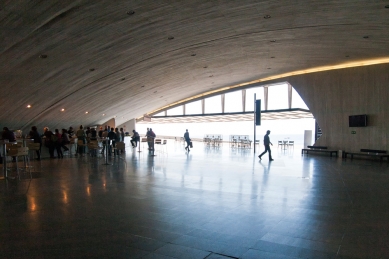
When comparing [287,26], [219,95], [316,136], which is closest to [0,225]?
[287,26]

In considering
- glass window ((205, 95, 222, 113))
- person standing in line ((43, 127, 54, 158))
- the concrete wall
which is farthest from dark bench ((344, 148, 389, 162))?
person standing in line ((43, 127, 54, 158))

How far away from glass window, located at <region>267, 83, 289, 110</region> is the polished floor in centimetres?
1567

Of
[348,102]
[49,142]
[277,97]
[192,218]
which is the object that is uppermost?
[277,97]

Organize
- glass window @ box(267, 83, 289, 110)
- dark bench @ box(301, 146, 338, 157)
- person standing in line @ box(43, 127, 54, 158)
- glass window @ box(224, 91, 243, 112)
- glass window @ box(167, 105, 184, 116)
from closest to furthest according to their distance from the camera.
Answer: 1. person standing in line @ box(43, 127, 54, 158)
2. dark bench @ box(301, 146, 338, 157)
3. glass window @ box(267, 83, 289, 110)
4. glass window @ box(224, 91, 243, 112)
5. glass window @ box(167, 105, 184, 116)

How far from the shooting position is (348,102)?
578 inches

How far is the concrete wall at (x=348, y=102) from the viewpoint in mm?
13406

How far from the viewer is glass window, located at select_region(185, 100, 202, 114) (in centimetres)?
2902

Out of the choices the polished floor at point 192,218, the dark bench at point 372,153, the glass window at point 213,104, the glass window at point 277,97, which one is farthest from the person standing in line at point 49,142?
the glass window at point 213,104

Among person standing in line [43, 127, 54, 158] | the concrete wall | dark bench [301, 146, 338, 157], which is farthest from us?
dark bench [301, 146, 338, 157]

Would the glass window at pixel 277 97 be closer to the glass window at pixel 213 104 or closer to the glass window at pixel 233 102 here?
the glass window at pixel 233 102

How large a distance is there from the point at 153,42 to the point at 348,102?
1113 centimetres

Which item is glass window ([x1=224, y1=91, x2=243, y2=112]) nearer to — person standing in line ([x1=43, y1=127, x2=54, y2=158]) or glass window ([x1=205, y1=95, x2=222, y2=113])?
glass window ([x1=205, y1=95, x2=222, y2=113])

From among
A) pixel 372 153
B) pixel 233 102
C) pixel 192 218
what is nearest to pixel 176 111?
pixel 233 102

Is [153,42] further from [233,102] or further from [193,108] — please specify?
[193,108]
